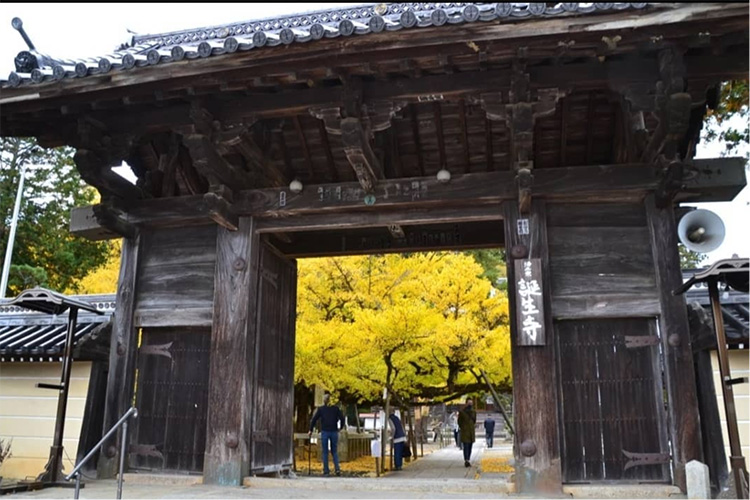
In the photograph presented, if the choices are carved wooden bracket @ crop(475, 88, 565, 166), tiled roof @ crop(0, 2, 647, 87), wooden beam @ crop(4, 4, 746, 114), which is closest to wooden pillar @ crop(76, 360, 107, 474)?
wooden beam @ crop(4, 4, 746, 114)

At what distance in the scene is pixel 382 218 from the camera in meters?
7.77

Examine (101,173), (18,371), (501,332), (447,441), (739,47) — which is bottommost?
(447,441)

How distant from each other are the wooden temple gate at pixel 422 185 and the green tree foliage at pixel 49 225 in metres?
17.1

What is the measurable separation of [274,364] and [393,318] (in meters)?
5.00

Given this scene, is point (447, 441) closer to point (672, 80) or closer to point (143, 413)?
point (143, 413)

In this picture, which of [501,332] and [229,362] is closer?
[229,362]

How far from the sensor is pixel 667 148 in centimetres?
647

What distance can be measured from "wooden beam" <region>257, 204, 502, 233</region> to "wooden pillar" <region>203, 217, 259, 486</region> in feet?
1.32

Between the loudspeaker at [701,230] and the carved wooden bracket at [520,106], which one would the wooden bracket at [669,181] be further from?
the carved wooden bracket at [520,106]

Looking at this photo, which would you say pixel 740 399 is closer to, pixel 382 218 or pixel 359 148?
pixel 382 218

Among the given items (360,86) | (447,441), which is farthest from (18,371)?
(447,441)

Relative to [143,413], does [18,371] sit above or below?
above

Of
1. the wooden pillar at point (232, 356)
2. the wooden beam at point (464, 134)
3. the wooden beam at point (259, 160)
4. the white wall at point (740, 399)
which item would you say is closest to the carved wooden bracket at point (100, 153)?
the wooden beam at point (259, 160)

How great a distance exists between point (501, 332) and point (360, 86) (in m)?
10.1
